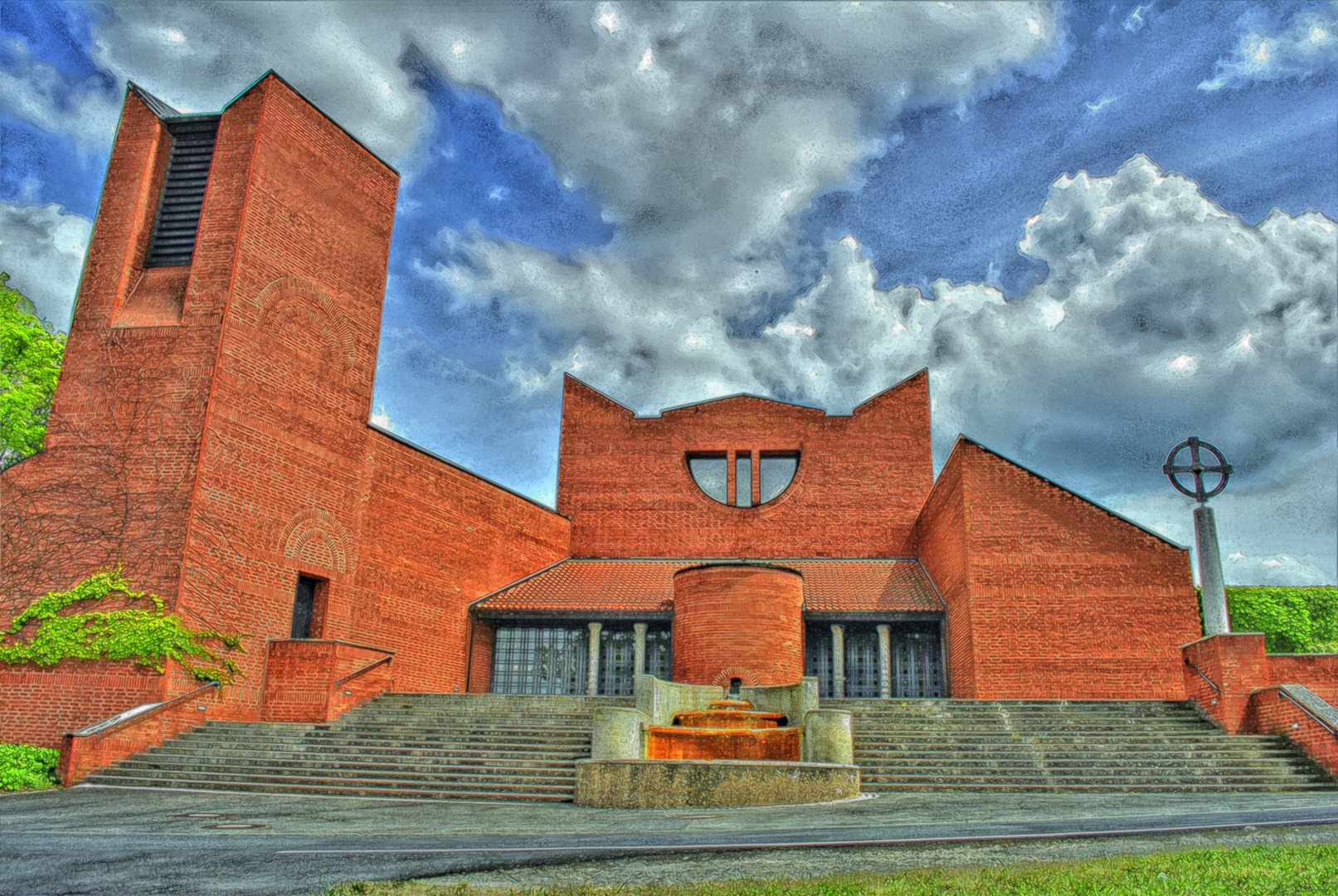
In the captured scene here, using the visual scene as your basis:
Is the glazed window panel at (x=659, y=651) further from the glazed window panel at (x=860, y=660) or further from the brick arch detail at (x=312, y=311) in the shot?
the brick arch detail at (x=312, y=311)

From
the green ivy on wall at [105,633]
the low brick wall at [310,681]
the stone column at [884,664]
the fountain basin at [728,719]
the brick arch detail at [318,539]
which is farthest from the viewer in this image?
the stone column at [884,664]

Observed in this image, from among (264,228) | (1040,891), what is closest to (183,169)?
(264,228)

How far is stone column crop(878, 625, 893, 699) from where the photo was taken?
839 inches

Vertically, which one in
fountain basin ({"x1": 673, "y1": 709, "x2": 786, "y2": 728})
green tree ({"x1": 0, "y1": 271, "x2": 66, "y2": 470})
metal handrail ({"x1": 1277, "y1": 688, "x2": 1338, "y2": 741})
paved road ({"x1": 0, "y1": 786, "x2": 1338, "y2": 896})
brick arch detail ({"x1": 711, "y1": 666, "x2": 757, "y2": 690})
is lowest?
paved road ({"x1": 0, "y1": 786, "x2": 1338, "y2": 896})

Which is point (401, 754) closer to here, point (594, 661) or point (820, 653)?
point (594, 661)

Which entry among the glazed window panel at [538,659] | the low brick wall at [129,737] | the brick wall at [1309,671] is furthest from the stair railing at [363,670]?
the brick wall at [1309,671]

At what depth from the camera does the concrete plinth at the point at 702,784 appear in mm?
10078

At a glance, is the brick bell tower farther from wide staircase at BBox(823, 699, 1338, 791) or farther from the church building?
wide staircase at BBox(823, 699, 1338, 791)

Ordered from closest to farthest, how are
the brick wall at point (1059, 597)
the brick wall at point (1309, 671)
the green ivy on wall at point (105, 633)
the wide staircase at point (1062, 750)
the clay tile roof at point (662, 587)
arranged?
the wide staircase at point (1062, 750)
the brick wall at point (1309, 671)
the green ivy on wall at point (105, 633)
the brick wall at point (1059, 597)
the clay tile roof at point (662, 587)

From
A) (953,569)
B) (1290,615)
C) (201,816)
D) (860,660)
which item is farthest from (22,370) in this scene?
(1290,615)

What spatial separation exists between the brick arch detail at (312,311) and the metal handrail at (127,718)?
649cm

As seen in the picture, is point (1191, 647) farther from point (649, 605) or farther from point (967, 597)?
point (649, 605)

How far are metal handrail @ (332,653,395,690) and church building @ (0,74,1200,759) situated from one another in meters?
0.13

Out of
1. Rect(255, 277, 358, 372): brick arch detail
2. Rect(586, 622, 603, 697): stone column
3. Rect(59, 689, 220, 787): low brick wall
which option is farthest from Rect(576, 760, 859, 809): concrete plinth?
Rect(586, 622, 603, 697): stone column
